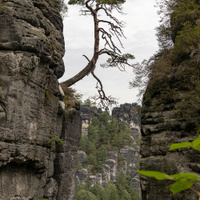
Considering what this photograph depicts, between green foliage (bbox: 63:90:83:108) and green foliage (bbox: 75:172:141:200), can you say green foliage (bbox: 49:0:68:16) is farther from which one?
green foliage (bbox: 75:172:141:200)

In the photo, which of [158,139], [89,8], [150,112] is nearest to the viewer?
[158,139]

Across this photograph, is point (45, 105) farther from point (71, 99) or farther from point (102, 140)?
point (102, 140)

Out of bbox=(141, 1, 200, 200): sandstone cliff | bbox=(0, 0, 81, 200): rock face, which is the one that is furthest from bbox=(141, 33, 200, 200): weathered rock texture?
bbox=(0, 0, 81, 200): rock face

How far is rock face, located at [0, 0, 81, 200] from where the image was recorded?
356 inches

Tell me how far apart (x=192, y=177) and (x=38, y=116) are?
1005 centimetres

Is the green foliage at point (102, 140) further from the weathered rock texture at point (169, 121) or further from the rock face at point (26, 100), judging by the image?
the weathered rock texture at point (169, 121)

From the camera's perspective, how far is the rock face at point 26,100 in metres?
9.04

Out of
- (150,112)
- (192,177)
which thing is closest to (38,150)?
(150,112)

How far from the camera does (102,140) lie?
2832 inches

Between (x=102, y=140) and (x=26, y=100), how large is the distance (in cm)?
6323

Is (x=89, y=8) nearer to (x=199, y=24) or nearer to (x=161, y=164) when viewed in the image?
(x=199, y=24)

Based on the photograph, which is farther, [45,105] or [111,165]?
[111,165]

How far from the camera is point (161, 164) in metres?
8.66

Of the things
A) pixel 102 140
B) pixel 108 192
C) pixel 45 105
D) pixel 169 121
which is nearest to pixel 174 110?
pixel 169 121
